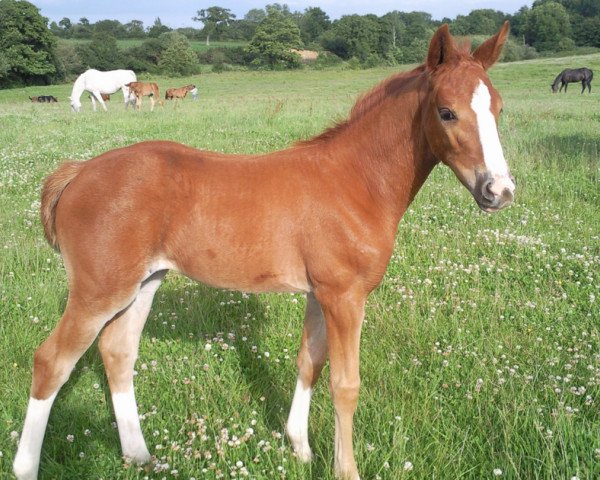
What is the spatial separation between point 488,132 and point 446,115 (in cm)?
22

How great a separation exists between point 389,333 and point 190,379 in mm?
1646

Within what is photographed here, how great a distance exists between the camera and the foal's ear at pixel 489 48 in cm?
275

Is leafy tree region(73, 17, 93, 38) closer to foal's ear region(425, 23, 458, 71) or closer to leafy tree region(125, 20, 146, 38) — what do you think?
leafy tree region(125, 20, 146, 38)

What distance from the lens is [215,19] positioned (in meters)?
142

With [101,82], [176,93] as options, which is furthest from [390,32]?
[101,82]

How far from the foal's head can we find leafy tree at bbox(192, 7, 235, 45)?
14382 cm

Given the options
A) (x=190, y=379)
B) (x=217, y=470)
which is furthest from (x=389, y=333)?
(x=217, y=470)

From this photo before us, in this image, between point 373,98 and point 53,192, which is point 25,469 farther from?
point 373,98

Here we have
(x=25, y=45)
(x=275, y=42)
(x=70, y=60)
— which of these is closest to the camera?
(x=25, y=45)

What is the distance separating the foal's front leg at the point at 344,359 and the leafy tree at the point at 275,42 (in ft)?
281

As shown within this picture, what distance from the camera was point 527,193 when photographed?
7684 mm

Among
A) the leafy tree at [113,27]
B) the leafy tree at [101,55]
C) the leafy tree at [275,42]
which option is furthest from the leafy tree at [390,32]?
the leafy tree at [113,27]

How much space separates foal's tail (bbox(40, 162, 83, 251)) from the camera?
303 centimetres

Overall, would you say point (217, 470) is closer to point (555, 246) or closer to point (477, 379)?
point (477, 379)
